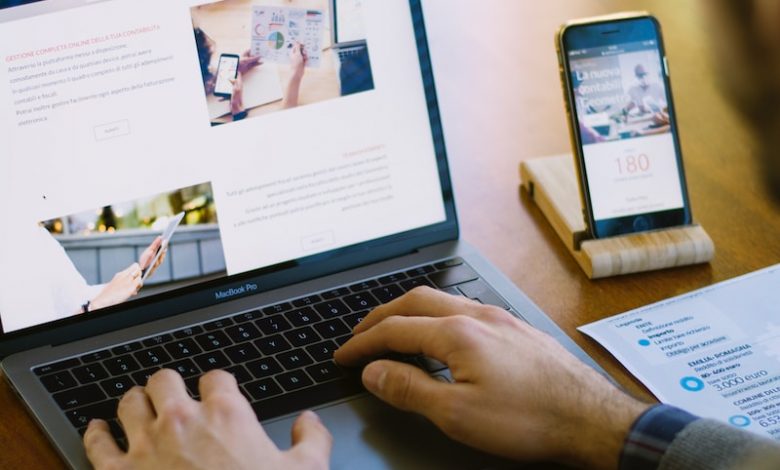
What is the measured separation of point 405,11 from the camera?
A: 43.6 inches

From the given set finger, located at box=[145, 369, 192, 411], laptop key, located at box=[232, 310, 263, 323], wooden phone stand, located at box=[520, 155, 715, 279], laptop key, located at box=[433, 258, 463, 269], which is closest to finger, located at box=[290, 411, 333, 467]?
finger, located at box=[145, 369, 192, 411]

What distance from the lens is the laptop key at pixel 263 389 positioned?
954 millimetres

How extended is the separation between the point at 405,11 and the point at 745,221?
506mm

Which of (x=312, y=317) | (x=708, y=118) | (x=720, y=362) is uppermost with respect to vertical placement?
(x=708, y=118)

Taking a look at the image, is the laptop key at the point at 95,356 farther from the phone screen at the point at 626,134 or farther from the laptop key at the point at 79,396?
the phone screen at the point at 626,134

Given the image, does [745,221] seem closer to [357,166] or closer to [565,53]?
[565,53]

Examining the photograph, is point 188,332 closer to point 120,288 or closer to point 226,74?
point 120,288

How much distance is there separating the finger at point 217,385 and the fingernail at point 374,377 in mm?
115

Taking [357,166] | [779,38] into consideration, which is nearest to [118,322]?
[357,166]

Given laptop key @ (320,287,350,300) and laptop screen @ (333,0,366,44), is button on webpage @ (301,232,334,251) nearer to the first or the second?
laptop key @ (320,287,350,300)

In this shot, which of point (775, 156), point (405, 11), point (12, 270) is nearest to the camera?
point (12, 270)

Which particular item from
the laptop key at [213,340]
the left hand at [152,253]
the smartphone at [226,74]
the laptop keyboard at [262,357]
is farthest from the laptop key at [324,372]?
the smartphone at [226,74]

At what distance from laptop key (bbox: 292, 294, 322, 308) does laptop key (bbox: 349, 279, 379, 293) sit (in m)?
0.04

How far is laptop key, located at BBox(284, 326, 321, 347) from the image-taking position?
3.34 feet
